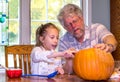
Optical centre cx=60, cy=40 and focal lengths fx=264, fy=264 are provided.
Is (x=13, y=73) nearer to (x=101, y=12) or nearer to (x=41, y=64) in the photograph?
(x=41, y=64)

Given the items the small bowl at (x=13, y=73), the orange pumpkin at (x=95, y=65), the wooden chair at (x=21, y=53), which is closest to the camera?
the orange pumpkin at (x=95, y=65)

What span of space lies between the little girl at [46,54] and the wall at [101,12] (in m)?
1.43

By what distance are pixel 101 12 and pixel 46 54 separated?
1.73 m

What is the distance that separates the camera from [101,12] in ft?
10.2

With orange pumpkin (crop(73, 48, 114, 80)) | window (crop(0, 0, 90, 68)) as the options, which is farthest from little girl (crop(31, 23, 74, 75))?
window (crop(0, 0, 90, 68))

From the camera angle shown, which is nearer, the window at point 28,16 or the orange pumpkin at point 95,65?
the orange pumpkin at point 95,65

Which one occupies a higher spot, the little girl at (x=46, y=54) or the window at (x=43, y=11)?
the window at (x=43, y=11)

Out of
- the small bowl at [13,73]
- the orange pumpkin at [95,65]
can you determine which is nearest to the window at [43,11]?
the small bowl at [13,73]

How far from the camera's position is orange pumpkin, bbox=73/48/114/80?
4.07 ft

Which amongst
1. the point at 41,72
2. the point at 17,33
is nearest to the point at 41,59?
the point at 41,72

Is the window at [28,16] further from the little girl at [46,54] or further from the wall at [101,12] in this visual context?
the little girl at [46,54]

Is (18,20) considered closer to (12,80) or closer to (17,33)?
(17,33)

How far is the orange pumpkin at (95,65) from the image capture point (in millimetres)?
1241

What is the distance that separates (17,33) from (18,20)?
15cm
